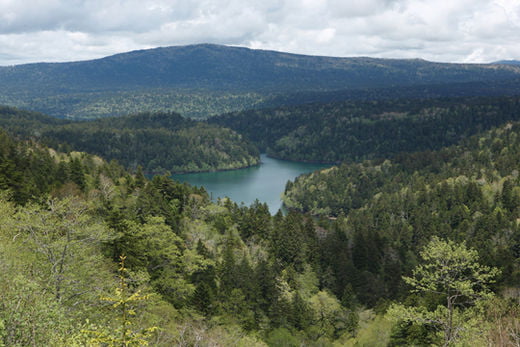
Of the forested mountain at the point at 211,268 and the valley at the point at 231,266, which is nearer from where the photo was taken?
the forested mountain at the point at 211,268

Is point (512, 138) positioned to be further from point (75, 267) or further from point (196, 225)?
point (75, 267)

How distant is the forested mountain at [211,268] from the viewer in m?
23.5

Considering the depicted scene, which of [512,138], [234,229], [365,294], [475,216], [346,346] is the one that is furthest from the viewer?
[512,138]

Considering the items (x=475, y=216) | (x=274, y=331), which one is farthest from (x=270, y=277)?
(x=475, y=216)

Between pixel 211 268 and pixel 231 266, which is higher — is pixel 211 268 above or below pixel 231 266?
above

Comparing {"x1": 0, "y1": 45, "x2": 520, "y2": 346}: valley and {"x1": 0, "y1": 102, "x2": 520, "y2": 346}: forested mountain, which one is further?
{"x1": 0, "y1": 45, "x2": 520, "y2": 346}: valley

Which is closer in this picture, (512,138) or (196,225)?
(196,225)

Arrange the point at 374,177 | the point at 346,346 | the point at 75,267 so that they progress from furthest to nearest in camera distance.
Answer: the point at 374,177, the point at 346,346, the point at 75,267

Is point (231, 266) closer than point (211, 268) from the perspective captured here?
No

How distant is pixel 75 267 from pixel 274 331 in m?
24.7

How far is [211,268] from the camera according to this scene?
175 ft

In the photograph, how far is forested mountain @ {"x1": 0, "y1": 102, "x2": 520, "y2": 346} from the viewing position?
23.5m

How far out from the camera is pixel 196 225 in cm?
6512

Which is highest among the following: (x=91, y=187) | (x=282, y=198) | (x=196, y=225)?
(x=91, y=187)
